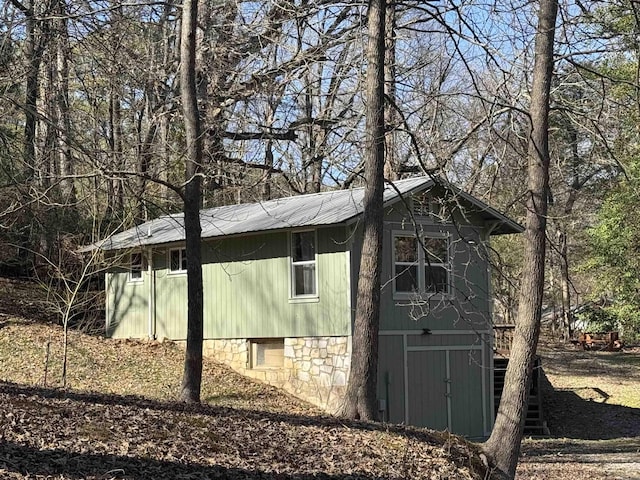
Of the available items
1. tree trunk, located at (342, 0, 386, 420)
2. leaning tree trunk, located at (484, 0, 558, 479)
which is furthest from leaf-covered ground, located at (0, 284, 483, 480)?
tree trunk, located at (342, 0, 386, 420)

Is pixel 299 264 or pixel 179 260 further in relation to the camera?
pixel 179 260

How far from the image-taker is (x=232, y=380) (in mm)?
18781

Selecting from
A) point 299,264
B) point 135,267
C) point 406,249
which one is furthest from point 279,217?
point 135,267

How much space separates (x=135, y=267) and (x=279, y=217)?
5.59 m

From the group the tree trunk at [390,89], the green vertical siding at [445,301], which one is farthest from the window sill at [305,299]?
the tree trunk at [390,89]

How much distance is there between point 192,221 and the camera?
12750 millimetres

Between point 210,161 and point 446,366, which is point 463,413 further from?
point 210,161

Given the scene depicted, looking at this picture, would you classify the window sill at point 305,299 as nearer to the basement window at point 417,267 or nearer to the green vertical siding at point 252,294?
the green vertical siding at point 252,294

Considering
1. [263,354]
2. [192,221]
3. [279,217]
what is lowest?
[263,354]

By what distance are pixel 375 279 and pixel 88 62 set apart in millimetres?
13330

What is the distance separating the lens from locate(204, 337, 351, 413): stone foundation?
1747cm

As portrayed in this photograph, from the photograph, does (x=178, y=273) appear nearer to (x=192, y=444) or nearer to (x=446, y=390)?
(x=446, y=390)

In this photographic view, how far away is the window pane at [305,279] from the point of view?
1833cm

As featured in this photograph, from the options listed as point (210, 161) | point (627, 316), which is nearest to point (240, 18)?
point (210, 161)
